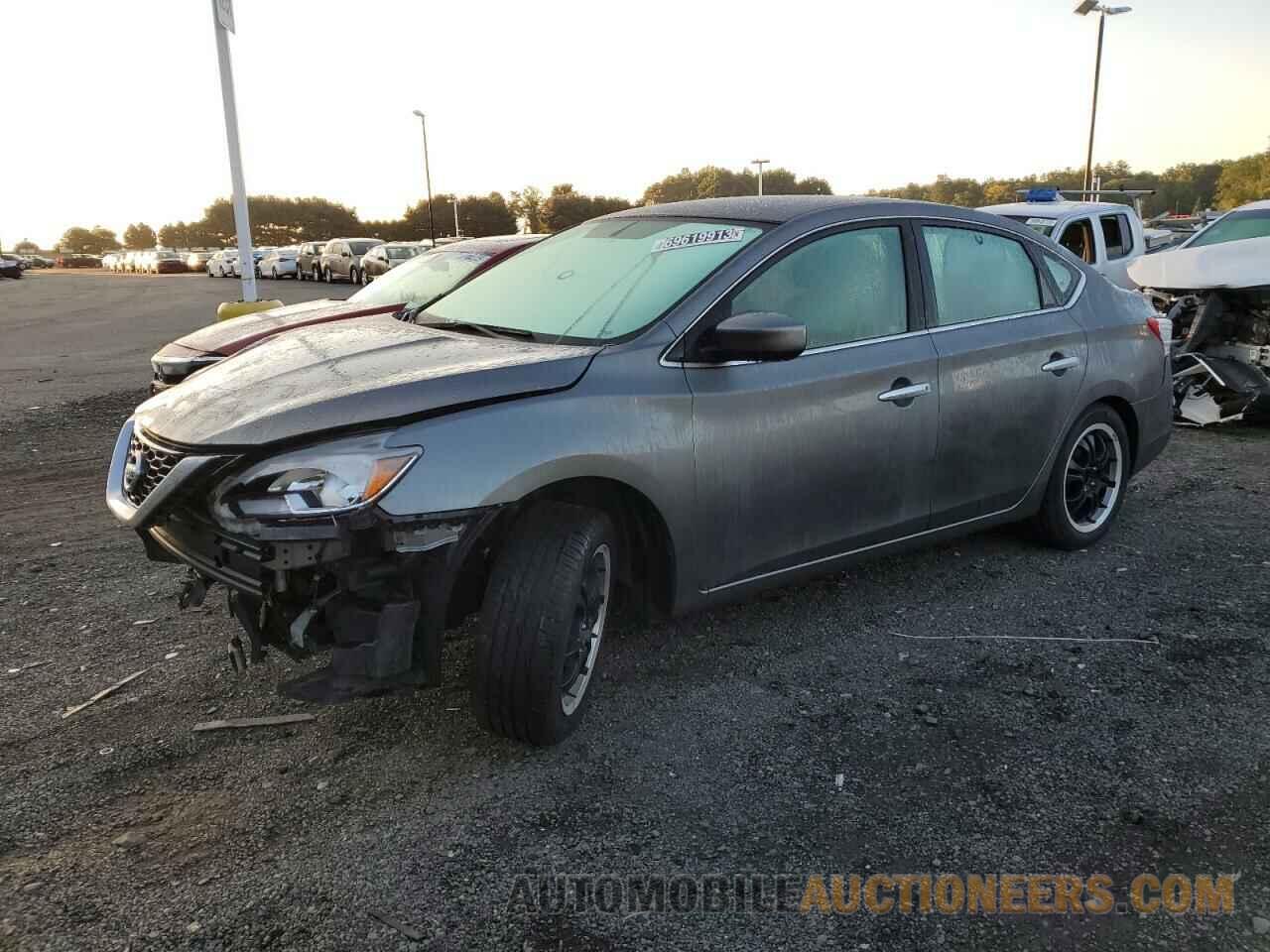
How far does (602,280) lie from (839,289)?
929 mm

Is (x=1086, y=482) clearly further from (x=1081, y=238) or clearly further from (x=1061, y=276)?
(x=1081, y=238)

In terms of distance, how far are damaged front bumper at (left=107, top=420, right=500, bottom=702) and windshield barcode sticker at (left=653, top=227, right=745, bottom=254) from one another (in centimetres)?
150

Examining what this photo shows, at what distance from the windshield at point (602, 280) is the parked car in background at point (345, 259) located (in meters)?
30.6

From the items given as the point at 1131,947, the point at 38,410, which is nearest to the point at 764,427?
the point at 1131,947

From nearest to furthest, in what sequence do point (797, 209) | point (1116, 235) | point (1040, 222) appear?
point (797, 209), point (1040, 222), point (1116, 235)

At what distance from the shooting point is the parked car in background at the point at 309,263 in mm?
37906

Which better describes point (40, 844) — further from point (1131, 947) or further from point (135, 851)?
point (1131, 947)

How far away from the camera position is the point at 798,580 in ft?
12.4

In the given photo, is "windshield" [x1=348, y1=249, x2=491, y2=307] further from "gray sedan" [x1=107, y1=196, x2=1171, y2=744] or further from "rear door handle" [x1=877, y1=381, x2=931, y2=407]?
"rear door handle" [x1=877, y1=381, x2=931, y2=407]

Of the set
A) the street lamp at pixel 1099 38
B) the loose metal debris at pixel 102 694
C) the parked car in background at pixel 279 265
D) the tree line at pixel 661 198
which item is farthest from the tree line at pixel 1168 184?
the loose metal debris at pixel 102 694

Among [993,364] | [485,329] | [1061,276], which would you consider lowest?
[993,364]

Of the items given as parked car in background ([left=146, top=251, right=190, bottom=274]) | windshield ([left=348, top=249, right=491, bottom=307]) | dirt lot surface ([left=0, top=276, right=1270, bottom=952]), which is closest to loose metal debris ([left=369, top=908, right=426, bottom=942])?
dirt lot surface ([left=0, top=276, right=1270, bottom=952])

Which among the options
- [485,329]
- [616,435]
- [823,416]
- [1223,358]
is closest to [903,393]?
[823,416]

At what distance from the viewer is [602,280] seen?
12.3 feet
